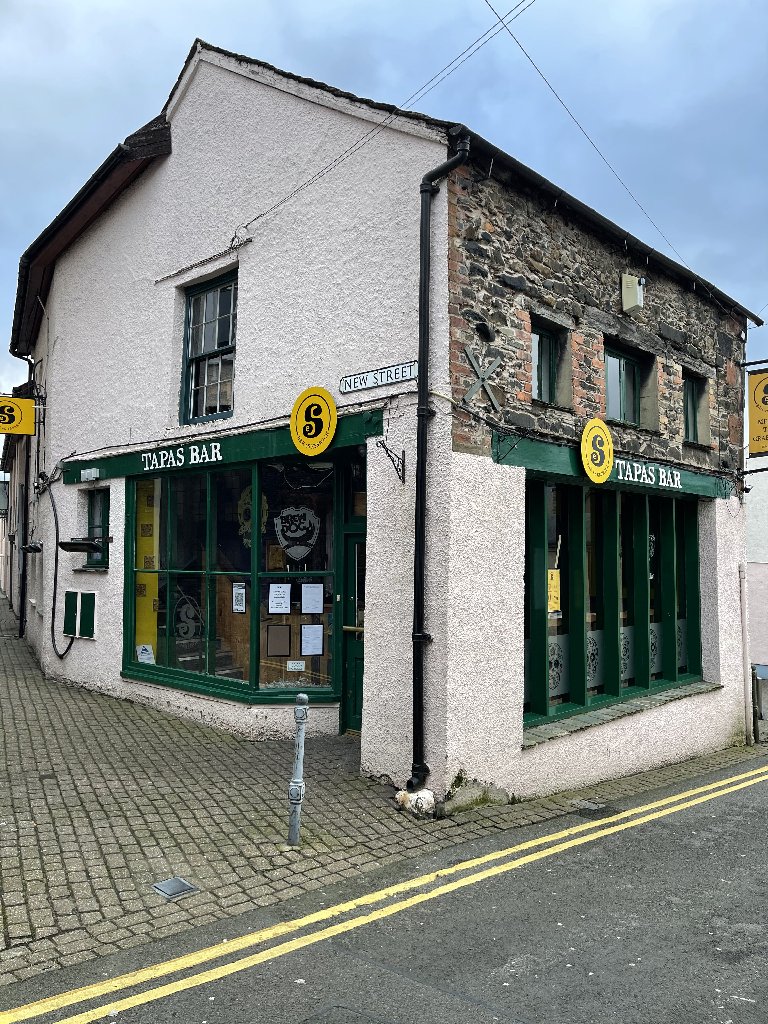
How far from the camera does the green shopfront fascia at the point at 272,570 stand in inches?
351

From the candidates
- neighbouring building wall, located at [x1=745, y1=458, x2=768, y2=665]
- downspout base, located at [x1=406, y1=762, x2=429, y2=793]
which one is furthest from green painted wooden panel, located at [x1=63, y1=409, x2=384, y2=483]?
neighbouring building wall, located at [x1=745, y1=458, x2=768, y2=665]

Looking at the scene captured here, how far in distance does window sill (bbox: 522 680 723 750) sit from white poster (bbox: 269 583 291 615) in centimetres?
296

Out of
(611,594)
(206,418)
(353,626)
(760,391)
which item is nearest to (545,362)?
(611,594)

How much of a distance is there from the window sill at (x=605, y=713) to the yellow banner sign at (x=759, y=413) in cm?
337

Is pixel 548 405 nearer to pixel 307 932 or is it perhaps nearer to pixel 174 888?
pixel 307 932

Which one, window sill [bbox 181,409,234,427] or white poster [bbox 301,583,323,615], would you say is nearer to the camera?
white poster [bbox 301,583,323,615]

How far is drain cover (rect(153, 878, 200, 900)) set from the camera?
5.13 metres

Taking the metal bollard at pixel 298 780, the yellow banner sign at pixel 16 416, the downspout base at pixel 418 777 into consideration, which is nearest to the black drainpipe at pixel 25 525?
the yellow banner sign at pixel 16 416

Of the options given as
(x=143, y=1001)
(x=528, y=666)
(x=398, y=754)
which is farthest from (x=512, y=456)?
(x=143, y=1001)

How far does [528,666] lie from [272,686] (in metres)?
2.88

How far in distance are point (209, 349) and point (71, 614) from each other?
4571 millimetres

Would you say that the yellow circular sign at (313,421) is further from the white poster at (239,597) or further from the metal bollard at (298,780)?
the metal bollard at (298,780)

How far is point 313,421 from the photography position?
321 inches

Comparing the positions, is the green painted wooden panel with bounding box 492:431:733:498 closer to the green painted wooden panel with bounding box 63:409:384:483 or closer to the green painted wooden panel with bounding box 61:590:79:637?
the green painted wooden panel with bounding box 63:409:384:483
